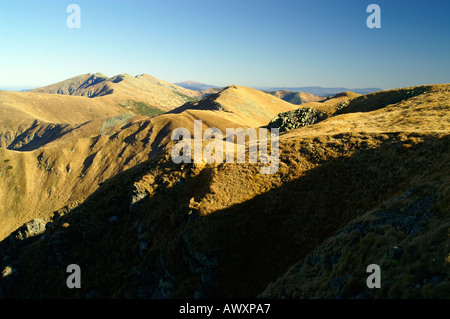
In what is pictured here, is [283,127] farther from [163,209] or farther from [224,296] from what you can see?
[224,296]

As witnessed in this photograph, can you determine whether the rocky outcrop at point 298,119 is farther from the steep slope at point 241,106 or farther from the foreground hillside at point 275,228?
the steep slope at point 241,106

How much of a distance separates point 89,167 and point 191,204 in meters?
94.5

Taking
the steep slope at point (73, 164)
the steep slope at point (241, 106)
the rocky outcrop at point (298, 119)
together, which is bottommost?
the steep slope at point (73, 164)

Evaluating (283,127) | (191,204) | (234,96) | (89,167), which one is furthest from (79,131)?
(191,204)

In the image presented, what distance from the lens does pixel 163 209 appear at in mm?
28609

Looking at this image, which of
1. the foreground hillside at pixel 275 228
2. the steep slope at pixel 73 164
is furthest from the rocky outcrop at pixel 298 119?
the steep slope at pixel 73 164

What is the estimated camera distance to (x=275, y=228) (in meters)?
22.1

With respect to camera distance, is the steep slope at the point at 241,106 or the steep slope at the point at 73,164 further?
the steep slope at the point at 241,106

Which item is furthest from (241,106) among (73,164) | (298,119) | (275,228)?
(275,228)

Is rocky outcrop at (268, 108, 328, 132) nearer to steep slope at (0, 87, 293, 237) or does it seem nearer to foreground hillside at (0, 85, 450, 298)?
foreground hillside at (0, 85, 450, 298)

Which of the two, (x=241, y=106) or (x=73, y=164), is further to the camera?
(x=241, y=106)

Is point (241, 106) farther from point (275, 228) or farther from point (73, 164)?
point (275, 228)

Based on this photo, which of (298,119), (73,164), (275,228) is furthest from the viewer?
(73,164)

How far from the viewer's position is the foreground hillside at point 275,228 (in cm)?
1244
